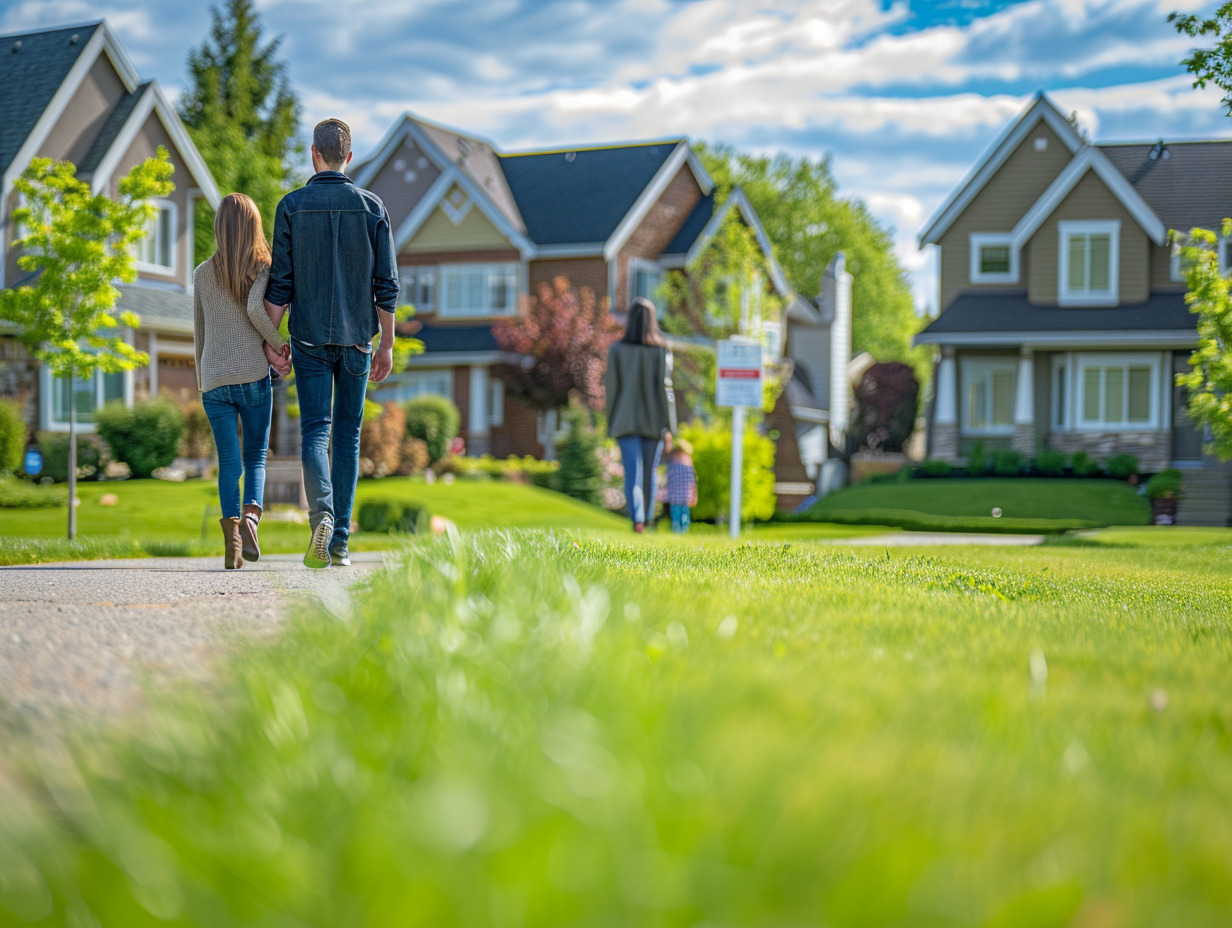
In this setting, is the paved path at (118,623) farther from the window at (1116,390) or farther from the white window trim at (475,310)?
the white window trim at (475,310)

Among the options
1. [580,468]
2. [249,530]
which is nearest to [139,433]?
[580,468]

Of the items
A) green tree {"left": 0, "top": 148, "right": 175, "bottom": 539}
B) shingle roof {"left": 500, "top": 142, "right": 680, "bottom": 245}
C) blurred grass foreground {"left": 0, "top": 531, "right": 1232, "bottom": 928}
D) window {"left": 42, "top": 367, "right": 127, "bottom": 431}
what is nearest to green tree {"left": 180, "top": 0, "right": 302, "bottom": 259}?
shingle roof {"left": 500, "top": 142, "right": 680, "bottom": 245}

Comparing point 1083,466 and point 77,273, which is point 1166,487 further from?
point 77,273

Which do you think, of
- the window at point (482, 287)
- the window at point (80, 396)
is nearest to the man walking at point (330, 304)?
the window at point (80, 396)

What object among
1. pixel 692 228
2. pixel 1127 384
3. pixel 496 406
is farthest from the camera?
pixel 692 228

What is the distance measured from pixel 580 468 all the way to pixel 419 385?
944cm

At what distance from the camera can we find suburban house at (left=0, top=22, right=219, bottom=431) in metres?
22.5

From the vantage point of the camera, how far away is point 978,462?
1086 inches

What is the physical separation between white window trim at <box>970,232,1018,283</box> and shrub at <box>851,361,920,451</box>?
1162 cm

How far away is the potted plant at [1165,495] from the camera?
77.2 feet

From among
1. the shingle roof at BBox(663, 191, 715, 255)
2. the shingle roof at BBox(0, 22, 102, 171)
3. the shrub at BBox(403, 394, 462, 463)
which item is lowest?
the shrub at BBox(403, 394, 462, 463)

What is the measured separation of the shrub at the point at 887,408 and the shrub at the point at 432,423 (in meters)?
20.0

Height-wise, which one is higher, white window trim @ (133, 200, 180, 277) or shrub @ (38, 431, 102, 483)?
white window trim @ (133, 200, 180, 277)

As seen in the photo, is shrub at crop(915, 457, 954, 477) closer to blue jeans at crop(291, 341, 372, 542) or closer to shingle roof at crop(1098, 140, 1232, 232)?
shingle roof at crop(1098, 140, 1232, 232)
